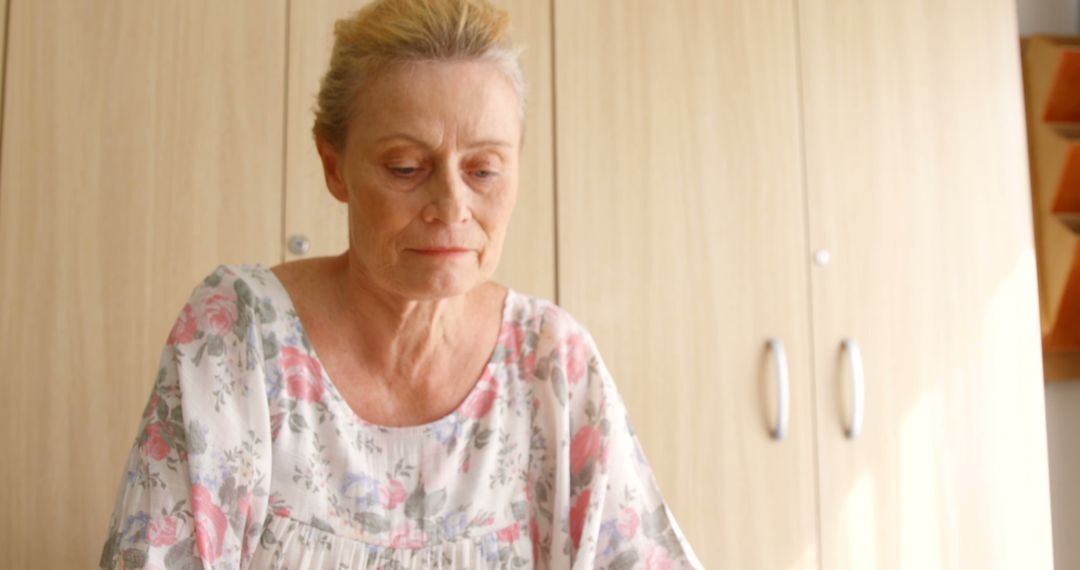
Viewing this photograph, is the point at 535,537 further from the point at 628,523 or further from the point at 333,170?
the point at 333,170

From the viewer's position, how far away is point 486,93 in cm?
112

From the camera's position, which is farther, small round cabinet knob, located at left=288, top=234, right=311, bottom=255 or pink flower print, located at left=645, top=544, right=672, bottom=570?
small round cabinet knob, located at left=288, top=234, right=311, bottom=255

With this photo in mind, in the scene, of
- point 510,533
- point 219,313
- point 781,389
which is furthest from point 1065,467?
point 219,313

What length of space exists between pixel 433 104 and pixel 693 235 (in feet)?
3.75

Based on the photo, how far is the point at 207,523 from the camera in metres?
0.99

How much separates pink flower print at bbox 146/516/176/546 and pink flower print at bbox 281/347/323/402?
7.7 inches

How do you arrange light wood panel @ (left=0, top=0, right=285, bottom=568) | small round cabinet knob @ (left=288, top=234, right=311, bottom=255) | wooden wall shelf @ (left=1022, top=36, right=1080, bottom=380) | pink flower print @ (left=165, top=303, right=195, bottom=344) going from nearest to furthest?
pink flower print @ (left=165, top=303, right=195, bottom=344)
light wood panel @ (left=0, top=0, right=285, bottom=568)
small round cabinet knob @ (left=288, top=234, right=311, bottom=255)
wooden wall shelf @ (left=1022, top=36, right=1080, bottom=380)

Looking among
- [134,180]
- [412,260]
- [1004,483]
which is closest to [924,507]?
[1004,483]

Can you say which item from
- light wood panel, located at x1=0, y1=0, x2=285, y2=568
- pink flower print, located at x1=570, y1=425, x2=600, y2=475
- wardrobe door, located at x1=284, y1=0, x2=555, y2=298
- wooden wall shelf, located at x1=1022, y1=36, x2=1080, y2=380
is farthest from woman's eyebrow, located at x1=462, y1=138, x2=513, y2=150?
wooden wall shelf, located at x1=1022, y1=36, x2=1080, y2=380

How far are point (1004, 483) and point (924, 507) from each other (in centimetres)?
21

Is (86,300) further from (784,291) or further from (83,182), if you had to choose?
(784,291)

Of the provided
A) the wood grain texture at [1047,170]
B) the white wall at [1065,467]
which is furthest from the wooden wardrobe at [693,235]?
the white wall at [1065,467]

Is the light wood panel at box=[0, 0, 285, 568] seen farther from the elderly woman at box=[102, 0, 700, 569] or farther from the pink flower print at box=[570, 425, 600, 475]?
the pink flower print at box=[570, 425, 600, 475]

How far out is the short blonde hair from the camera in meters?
1.10
